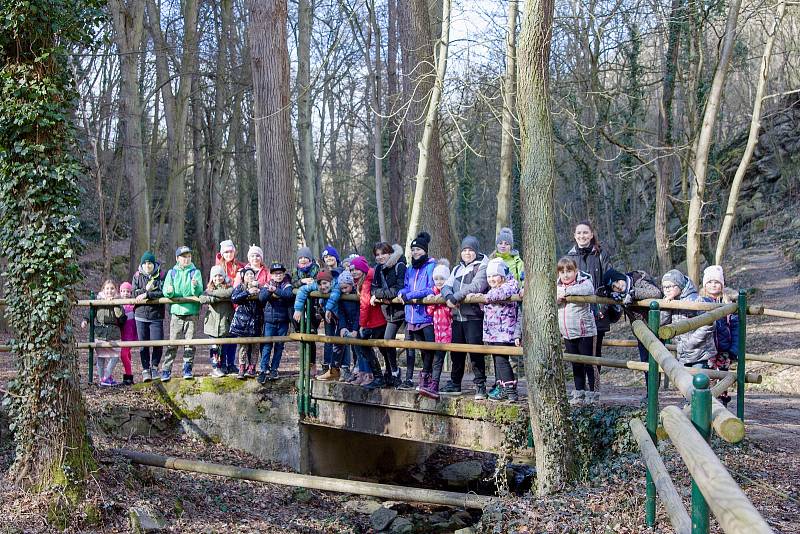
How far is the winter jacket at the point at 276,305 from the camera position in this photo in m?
10.1

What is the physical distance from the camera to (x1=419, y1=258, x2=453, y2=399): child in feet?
29.0

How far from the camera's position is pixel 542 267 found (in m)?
7.18

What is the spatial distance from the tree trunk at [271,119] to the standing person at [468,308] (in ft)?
16.3

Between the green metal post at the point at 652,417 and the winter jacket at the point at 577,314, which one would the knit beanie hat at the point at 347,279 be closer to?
the winter jacket at the point at 577,314

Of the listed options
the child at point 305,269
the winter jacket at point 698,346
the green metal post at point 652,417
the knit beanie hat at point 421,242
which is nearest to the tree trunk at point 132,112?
the child at point 305,269

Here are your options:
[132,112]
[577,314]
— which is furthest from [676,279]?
[132,112]

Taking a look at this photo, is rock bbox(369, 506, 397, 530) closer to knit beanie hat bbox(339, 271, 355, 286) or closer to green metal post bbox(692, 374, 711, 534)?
knit beanie hat bbox(339, 271, 355, 286)

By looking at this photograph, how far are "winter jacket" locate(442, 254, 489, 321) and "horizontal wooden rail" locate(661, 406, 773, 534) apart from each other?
18.5ft

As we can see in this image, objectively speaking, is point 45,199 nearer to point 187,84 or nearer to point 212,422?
point 212,422

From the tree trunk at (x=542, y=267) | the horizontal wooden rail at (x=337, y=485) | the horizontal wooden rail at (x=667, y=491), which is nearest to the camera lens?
the horizontal wooden rail at (x=667, y=491)

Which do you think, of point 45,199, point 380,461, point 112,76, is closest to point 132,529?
point 45,199

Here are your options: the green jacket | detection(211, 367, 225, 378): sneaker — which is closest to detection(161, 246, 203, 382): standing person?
the green jacket

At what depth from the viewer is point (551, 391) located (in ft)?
23.5

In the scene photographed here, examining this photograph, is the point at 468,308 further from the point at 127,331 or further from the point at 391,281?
the point at 127,331
